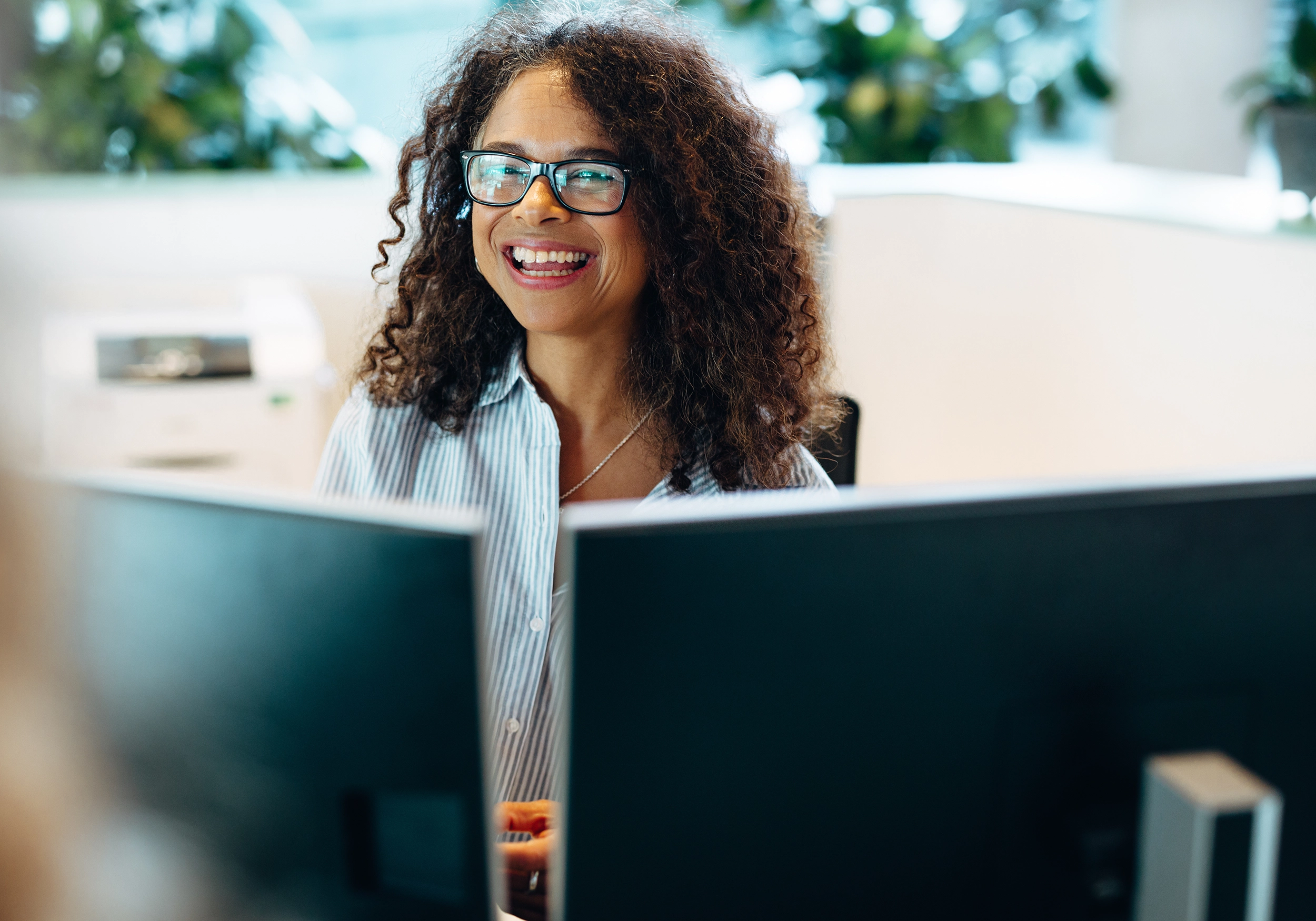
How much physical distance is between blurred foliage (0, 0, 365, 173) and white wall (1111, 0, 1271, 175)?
9.05 feet

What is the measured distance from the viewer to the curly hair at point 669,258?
1300 millimetres

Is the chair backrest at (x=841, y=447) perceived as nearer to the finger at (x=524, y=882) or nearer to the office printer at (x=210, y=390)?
the finger at (x=524, y=882)

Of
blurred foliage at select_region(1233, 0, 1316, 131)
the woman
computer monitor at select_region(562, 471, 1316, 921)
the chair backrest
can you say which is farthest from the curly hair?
blurred foliage at select_region(1233, 0, 1316, 131)

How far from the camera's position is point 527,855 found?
928 millimetres

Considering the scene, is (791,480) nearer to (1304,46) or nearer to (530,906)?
(530,906)

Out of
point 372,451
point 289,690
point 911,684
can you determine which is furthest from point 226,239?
point 911,684

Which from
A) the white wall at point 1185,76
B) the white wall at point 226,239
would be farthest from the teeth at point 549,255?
the white wall at point 1185,76

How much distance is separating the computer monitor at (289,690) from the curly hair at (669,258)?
0.74 metres

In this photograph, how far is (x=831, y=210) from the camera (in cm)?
263

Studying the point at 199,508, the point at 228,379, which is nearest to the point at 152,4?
the point at 228,379

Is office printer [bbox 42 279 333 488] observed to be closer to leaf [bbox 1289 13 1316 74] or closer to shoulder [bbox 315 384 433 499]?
shoulder [bbox 315 384 433 499]

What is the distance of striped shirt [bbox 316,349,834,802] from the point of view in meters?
1.14

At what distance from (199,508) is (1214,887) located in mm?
532

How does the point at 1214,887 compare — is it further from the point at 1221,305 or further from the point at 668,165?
the point at 1221,305
